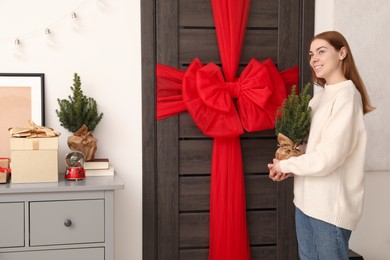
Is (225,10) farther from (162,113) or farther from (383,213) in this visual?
(383,213)

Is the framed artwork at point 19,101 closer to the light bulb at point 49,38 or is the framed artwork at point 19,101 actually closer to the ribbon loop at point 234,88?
the light bulb at point 49,38

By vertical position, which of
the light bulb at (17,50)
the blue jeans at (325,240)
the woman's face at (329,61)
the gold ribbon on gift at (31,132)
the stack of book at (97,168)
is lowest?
the blue jeans at (325,240)

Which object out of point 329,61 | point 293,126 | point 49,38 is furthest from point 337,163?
point 49,38

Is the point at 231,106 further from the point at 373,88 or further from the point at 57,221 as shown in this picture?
the point at 57,221

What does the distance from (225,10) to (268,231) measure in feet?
3.99

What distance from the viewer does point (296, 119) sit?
2150 mm

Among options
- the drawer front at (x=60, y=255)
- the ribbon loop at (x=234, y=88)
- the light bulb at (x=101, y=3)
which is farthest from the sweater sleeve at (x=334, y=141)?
the light bulb at (x=101, y=3)

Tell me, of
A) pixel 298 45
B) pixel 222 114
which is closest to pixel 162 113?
pixel 222 114

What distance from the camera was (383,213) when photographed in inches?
114

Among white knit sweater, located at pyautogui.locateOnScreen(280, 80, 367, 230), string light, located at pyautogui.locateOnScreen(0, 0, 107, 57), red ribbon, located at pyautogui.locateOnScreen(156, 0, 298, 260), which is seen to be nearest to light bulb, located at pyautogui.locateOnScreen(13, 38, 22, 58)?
string light, located at pyautogui.locateOnScreen(0, 0, 107, 57)

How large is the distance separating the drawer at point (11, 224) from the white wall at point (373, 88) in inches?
70.9

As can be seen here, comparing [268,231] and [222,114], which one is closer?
[222,114]

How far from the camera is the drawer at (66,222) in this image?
2125 millimetres

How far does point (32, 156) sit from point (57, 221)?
0.31m
